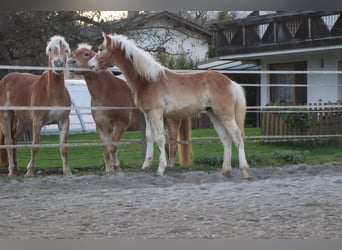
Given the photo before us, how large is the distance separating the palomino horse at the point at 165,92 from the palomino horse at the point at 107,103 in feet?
0.86

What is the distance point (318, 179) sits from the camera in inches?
222

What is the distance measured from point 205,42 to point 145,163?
348 inches

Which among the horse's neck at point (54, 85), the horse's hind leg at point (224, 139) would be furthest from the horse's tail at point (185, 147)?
the horse's neck at point (54, 85)

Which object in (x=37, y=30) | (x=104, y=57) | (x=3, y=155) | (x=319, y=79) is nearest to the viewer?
(x=104, y=57)

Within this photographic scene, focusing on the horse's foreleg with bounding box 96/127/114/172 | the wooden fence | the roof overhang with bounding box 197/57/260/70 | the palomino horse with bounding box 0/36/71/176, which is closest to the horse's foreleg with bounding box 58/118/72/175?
the palomino horse with bounding box 0/36/71/176

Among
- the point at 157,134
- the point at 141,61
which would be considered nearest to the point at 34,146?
the point at 157,134

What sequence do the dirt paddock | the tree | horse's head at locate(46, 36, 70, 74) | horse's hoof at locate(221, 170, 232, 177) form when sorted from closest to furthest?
the dirt paddock < horse's hoof at locate(221, 170, 232, 177) < horse's head at locate(46, 36, 70, 74) < the tree

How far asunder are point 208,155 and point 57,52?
7.61 ft

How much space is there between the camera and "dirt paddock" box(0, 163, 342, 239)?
11.8 feet

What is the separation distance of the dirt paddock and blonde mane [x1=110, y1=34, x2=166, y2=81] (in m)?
0.92

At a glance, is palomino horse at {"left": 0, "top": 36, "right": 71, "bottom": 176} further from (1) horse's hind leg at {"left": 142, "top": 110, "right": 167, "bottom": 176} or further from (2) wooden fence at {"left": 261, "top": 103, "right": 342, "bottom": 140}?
(2) wooden fence at {"left": 261, "top": 103, "right": 342, "bottom": 140}

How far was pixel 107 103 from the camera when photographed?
6.23 meters

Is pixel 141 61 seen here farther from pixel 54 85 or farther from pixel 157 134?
pixel 54 85

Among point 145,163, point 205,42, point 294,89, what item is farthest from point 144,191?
point 205,42
